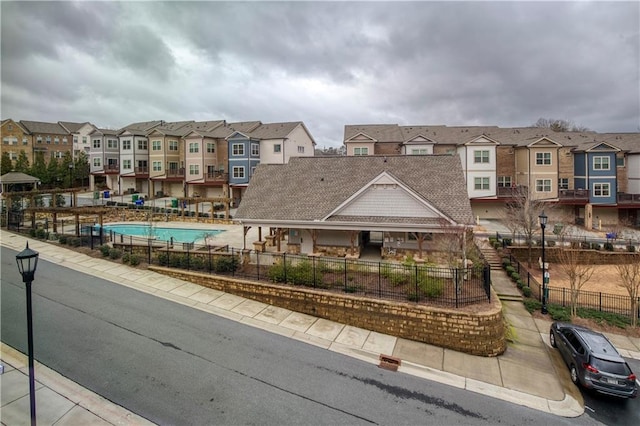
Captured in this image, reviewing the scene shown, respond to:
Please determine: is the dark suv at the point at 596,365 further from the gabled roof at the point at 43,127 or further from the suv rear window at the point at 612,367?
the gabled roof at the point at 43,127

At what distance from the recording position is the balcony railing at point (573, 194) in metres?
36.8

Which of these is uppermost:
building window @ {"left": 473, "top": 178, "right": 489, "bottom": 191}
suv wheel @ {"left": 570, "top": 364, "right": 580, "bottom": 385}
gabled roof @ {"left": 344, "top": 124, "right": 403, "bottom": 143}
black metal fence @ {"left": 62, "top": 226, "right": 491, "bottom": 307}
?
gabled roof @ {"left": 344, "top": 124, "right": 403, "bottom": 143}

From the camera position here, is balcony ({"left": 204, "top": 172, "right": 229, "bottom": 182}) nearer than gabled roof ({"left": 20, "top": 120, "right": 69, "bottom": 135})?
Yes

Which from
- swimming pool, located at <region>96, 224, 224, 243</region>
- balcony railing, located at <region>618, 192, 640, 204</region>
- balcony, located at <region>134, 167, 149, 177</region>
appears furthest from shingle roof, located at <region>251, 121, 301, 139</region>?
balcony railing, located at <region>618, 192, 640, 204</region>

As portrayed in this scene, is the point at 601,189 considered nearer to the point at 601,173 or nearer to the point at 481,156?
the point at 601,173

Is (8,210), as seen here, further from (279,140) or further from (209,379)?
(209,379)

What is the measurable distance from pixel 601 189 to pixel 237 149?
133 ft

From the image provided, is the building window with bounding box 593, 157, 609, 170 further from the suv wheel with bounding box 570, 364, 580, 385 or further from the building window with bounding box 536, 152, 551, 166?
the suv wheel with bounding box 570, 364, 580, 385

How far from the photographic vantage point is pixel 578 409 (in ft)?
35.5

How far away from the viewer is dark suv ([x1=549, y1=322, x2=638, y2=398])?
436 inches

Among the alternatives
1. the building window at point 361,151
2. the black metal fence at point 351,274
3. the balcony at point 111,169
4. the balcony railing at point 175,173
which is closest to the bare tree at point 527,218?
the black metal fence at point 351,274

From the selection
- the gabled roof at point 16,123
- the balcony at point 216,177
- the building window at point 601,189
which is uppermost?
the gabled roof at point 16,123

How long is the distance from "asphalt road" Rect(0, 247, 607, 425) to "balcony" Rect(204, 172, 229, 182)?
101 feet

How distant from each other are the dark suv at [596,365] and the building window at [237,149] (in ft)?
125
